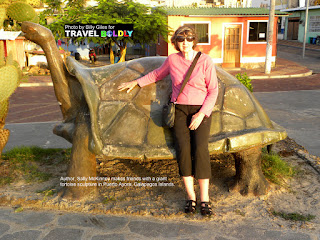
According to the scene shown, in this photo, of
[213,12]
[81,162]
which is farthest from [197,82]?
[213,12]

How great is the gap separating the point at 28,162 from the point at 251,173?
3158 millimetres

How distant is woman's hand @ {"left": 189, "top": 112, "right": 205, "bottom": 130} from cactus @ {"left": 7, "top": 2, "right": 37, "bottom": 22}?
10.4ft

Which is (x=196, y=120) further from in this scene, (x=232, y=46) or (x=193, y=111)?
(x=232, y=46)

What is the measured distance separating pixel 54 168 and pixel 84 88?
1.63 meters

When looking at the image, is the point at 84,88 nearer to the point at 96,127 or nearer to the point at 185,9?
the point at 96,127

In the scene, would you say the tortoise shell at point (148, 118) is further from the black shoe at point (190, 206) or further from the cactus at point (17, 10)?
the cactus at point (17, 10)

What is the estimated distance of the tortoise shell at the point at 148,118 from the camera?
135 inches

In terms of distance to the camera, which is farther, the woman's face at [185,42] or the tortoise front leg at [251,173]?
the tortoise front leg at [251,173]

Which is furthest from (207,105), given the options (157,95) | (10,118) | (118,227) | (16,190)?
(10,118)

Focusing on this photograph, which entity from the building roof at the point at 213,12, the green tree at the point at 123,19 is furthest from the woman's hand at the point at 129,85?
the building roof at the point at 213,12

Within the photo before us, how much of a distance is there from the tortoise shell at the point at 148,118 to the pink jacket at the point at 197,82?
0.36 m

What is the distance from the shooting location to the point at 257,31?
59.4 feet

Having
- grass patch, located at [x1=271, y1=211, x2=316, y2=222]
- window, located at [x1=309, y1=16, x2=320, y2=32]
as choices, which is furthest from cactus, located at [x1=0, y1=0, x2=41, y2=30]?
window, located at [x1=309, y1=16, x2=320, y2=32]

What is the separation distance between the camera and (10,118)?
8.05 meters
